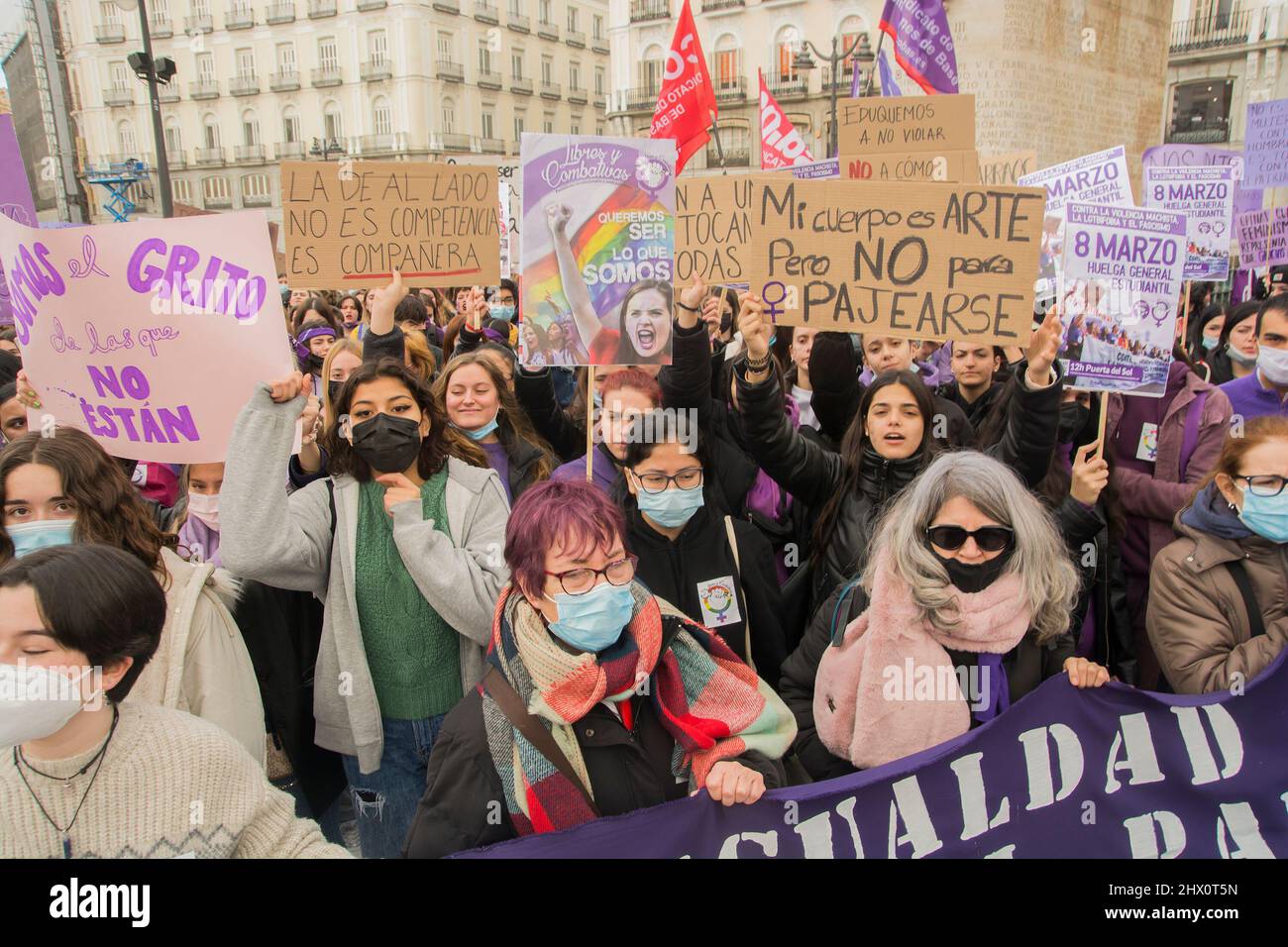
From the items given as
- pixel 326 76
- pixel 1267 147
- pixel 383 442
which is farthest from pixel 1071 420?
pixel 326 76

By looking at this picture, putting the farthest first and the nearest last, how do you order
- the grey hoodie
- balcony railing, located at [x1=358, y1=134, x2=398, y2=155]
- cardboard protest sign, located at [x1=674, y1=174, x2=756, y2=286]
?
balcony railing, located at [x1=358, y1=134, x2=398, y2=155] < cardboard protest sign, located at [x1=674, y1=174, x2=756, y2=286] < the grey hoodie

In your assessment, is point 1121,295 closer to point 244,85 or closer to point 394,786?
point 394,786

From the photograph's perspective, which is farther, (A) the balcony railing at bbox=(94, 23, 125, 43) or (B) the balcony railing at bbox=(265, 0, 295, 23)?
(A) the balcony railing at bbox=(94, 23, 125, 43)

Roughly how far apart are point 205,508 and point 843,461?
2231 mm

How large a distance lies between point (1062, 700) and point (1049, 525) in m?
0.47

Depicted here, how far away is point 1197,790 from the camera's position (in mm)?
2230

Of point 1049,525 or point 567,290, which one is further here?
point 567,290

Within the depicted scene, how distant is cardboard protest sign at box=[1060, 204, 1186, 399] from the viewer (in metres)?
3.44

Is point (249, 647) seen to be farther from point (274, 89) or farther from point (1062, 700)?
point (274, 89)

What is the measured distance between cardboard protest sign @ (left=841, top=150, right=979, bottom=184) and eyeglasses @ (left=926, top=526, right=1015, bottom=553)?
4.67 metres

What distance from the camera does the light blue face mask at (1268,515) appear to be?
8.36 ft

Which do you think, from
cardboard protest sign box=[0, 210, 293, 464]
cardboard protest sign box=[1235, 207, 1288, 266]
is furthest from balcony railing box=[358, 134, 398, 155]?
cardboard protest sign box=[0, 210, 293, 464]

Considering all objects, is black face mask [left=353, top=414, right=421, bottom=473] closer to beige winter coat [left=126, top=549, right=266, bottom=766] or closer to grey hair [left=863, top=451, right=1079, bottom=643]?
beige winter coat [left=126, top=549, right=266, bottom=766]

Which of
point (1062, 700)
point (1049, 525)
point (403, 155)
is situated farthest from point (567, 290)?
point (403, 155)
